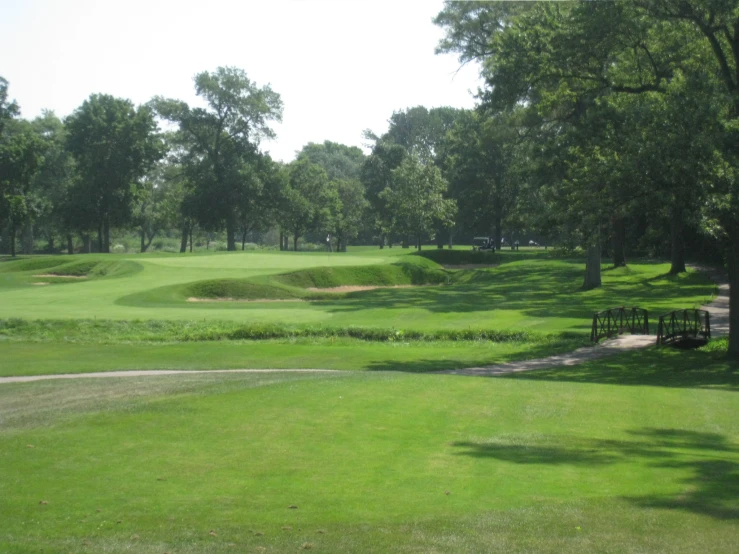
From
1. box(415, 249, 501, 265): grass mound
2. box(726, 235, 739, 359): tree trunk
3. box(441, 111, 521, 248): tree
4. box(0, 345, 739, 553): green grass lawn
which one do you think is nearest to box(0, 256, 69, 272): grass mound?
box(415, 249, 501, 265): grass mound

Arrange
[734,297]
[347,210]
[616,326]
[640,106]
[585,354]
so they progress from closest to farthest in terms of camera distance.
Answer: [640,106] → [734,297] → [585,354] → [616,326] → [347,210]

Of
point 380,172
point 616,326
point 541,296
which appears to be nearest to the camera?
point 616,326

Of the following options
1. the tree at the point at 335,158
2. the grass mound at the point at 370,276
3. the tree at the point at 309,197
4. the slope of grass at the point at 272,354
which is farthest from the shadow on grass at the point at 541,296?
the tree at the point at 335,158

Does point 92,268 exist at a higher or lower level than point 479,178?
lower

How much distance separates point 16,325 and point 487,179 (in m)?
74.7

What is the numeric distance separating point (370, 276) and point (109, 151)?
42.1 meters

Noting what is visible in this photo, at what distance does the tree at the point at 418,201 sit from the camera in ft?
301

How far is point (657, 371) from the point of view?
2398 centimetres

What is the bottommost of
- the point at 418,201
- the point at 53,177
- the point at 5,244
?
the point at 5,244

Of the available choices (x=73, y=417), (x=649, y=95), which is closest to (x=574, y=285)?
(x=649, y=95)

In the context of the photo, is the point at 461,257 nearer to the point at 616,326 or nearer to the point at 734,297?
the point at 616,326

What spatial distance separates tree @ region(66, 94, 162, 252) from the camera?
86812 millimetres

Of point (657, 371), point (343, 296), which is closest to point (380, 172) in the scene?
point (343, 296)

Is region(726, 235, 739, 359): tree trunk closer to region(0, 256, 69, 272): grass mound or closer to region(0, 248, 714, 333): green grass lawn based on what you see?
region(0, 248, 714, 333): green grass lawn
